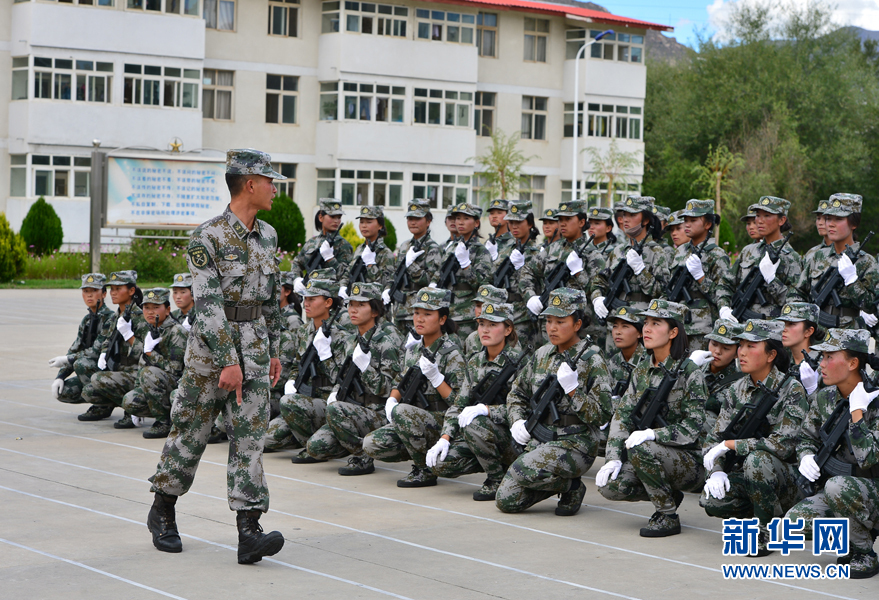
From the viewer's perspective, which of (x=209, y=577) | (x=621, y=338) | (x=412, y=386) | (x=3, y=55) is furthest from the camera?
(x=3, y=55)

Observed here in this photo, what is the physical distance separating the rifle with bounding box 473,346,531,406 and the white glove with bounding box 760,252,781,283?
3.45 metres

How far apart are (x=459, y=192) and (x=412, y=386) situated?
3346 centimetres

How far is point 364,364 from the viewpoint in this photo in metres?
9.41

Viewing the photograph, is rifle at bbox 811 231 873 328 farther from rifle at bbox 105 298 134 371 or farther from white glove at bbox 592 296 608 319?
rifle at bbox 105 298 134 371

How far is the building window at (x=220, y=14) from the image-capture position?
37.3 m

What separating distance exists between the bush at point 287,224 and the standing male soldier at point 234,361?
27603 millimetres

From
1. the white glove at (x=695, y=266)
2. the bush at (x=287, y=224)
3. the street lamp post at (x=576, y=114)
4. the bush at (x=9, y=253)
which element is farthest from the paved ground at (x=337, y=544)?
the street lamp post at (x=576, y=114)

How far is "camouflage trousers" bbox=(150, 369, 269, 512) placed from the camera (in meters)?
6.29

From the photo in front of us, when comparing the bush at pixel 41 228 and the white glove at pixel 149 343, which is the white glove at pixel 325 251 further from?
the bush at pixel 41 228

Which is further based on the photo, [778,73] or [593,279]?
[778,73]

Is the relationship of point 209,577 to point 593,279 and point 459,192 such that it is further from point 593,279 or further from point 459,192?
point 459,192

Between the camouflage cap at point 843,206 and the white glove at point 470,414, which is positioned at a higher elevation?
the camouflage cap at point 843,206

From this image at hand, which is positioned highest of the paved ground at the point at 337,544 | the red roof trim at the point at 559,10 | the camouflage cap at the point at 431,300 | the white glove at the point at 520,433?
the red roof trim at the point at 559,10

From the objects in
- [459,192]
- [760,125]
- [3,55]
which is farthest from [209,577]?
[760,125]
